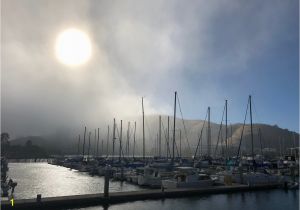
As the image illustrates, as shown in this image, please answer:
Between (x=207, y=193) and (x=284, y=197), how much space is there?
11402 mm

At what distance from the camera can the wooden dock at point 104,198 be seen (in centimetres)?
3512

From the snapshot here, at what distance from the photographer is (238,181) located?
57062 mm

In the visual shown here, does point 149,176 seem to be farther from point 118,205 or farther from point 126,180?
point 118,205

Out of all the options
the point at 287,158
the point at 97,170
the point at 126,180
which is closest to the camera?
the point at 126,180

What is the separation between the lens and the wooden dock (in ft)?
115

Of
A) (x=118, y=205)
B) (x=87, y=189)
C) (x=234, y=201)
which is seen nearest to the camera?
(x=118, y=205)

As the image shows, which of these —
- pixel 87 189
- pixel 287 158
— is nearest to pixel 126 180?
pixel 87 189

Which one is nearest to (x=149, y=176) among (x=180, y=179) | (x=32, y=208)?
(x=180, y=179)

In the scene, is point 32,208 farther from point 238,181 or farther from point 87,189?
point 238,181

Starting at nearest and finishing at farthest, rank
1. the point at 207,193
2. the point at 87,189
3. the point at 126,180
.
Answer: the point at 207,193
the point at 87,189
the point at 126,180

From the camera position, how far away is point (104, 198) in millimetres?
40031

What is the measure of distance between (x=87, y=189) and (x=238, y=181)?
26.4 metres

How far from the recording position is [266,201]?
45.0 metres

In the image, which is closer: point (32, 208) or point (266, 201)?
point (32, 208)
